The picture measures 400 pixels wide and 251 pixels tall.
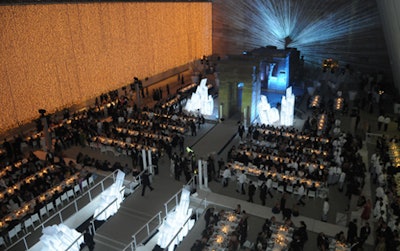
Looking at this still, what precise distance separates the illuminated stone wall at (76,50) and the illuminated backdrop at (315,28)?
6.15 meters

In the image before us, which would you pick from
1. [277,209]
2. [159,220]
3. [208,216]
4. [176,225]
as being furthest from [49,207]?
[277,209]

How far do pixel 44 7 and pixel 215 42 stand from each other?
2025 centimetres

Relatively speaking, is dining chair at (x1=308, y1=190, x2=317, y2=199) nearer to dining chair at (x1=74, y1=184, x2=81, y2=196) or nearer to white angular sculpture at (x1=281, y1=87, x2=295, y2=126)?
white angular sculpture at (x1=281, y1=87, x2=295, y2=126)

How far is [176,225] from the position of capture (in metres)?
12.0

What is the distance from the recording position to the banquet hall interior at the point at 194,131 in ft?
38.6

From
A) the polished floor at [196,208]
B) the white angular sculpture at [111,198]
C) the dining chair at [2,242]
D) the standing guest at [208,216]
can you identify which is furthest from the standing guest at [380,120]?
the dining chair at [2,242]

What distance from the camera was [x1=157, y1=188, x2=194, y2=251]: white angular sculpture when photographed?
1183cm

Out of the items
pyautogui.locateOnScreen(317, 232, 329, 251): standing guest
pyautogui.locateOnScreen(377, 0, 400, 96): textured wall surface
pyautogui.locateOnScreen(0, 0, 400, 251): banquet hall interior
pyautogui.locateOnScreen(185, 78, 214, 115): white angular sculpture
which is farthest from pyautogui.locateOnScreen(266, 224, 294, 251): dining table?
pyautogui.locateOnScreen(185, 78, 214, 115): white angular sculpture

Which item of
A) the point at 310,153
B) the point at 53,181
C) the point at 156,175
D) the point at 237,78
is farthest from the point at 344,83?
the point at 53,181

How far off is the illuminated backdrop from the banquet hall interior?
4.0 inches

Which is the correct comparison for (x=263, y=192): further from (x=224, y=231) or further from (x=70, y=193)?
(x=70, y=193)

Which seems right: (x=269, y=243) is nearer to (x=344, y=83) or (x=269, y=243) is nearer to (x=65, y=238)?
(x=65, y=238)

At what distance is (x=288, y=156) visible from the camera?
15078 millimetres

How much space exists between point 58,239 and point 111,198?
8.39ft
